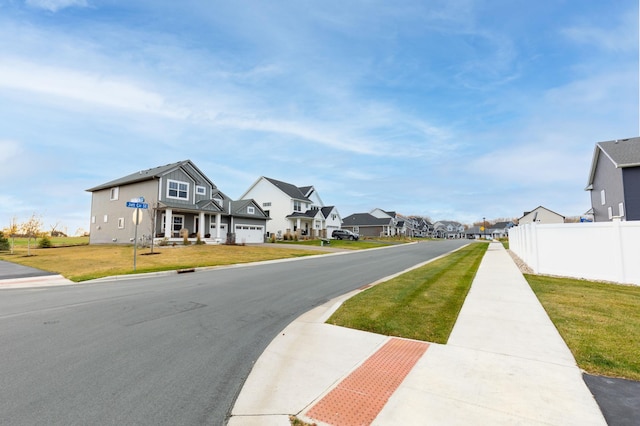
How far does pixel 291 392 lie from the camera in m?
3.70

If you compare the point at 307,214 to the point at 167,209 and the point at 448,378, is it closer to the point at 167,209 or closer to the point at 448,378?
the point at 167,209

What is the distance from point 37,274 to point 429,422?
60.9ft

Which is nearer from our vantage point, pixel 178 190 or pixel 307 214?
pixel 178 190

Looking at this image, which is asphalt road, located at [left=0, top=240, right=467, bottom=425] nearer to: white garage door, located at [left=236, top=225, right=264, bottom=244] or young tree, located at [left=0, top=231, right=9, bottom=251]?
white garage door, located at [left=236, top=225, right=264, bottom=244]

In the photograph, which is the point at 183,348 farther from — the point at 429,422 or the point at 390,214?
the point at 390,214

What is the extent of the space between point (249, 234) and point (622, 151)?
34.8 meters

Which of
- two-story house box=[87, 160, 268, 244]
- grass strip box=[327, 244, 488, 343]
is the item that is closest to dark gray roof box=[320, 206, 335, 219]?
two-story house box=[87, 160, 268, 244]

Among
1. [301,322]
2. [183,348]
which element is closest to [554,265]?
[301,322]

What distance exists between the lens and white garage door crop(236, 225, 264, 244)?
37.0m

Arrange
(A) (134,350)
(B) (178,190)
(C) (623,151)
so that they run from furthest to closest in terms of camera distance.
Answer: (B) (178,190) → (C) (623,151) → (A) (134,350)

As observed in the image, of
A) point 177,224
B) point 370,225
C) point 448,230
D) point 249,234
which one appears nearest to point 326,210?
point 249,234

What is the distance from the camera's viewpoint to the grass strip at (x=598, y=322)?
434 cm

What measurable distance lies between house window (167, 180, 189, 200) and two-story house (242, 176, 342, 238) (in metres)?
16.0

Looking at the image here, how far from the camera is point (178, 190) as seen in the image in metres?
30.3
